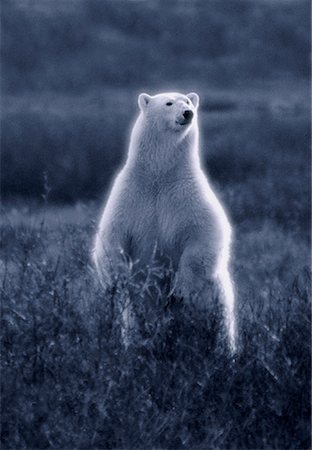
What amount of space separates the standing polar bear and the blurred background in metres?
6.73

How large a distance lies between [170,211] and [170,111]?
44 cm

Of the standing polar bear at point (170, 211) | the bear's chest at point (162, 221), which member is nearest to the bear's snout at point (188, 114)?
the standing polar bear at point (170, 211)

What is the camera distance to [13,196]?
555 inches

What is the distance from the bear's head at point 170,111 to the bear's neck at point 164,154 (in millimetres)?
34

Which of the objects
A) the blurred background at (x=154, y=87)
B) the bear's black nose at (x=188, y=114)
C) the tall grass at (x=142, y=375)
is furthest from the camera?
the blurred background at (x=154, y=87)

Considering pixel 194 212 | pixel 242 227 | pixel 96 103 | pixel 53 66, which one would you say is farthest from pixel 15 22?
pixel 194 212

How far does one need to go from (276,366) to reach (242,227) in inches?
289

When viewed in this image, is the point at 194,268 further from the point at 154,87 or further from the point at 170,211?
the point at 154,87

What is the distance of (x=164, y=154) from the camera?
573 cm

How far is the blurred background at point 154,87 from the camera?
14898mm

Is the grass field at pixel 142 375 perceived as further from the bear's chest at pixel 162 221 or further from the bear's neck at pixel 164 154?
the bear's neck at pixel 164 154

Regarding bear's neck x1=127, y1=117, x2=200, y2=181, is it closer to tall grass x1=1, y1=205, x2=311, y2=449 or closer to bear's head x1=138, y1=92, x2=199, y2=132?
bear's head x1=138, y1=92, x2=199, y2=132

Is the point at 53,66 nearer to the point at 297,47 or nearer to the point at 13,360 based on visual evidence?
the point at 297,47

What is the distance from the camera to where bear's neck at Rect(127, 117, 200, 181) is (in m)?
5.73
